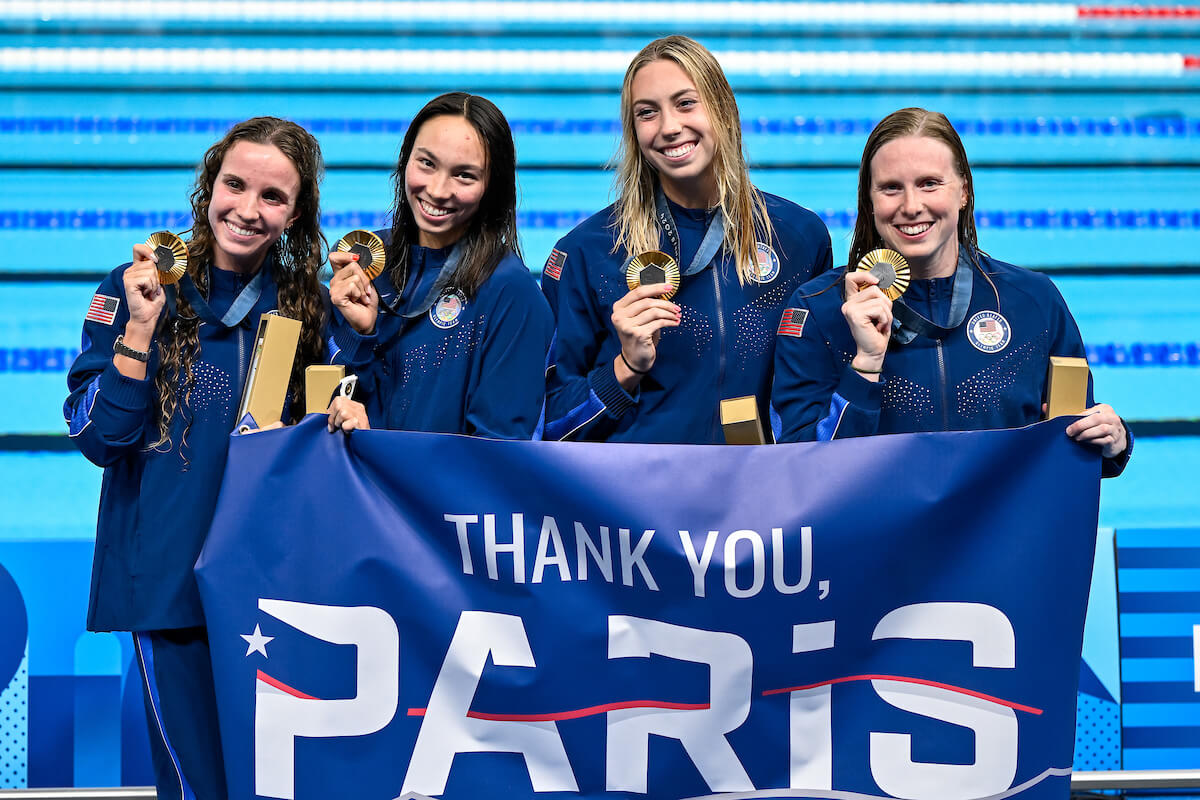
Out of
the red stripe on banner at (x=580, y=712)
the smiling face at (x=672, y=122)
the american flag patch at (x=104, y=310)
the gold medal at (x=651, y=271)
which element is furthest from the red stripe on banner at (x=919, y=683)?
the american flag patch at (x=104, y=310)

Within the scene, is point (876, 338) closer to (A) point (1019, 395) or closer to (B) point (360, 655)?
(A) point (1019, 395)

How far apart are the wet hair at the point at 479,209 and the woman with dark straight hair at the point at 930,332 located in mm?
557

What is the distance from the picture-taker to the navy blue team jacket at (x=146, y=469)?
1.88m

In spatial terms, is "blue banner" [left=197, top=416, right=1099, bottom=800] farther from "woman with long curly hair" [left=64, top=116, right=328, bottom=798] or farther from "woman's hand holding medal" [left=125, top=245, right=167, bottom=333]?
"woman's hand holding medal" [left=125, top=245, right=167, bottom=333]

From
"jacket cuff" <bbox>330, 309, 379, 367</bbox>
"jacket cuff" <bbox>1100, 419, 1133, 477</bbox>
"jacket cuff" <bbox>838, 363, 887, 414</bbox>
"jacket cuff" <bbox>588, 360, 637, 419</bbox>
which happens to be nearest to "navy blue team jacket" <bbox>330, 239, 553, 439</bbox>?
"jacket cuff" <bbox>330, 309, 379, 367</bbox>

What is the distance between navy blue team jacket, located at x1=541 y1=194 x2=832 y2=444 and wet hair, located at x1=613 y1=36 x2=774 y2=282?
3 cm

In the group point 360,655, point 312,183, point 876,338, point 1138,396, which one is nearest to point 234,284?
point 312,183

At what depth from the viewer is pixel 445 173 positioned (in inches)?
79.6

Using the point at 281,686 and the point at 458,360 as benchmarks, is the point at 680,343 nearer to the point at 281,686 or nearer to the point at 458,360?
the point at 458,360

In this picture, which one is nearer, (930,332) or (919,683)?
(919,683)

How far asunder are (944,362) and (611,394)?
57 cm

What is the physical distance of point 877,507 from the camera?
1795mm

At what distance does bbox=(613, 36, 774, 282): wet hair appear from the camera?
2096mm

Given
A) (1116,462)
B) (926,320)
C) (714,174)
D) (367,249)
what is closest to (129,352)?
(367,249)
